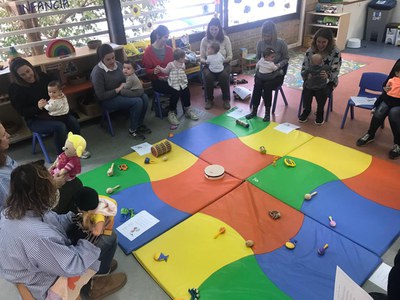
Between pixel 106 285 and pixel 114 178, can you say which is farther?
pixel 114 178

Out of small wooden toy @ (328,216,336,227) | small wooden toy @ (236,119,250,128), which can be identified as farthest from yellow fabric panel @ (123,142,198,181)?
small wooden toy @ (328,216,336,227)

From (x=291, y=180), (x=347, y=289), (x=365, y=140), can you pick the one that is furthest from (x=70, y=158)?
(x=365, y=140)

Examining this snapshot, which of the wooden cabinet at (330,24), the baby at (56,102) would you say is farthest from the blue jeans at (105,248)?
the wooden cabinet at (330,24)

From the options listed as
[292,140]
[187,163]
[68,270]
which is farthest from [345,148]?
[68,270]

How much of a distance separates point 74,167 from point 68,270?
45.4 inches

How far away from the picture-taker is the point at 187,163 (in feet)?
11.3

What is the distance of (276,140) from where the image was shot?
3.77 metres

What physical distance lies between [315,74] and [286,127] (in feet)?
2.41

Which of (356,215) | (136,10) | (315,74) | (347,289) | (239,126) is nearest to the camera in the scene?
(347,289)

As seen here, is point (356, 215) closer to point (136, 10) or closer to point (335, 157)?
point (335, 157)

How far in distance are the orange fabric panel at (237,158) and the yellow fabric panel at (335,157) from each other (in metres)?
0.39

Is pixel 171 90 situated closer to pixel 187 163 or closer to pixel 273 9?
pixel 187 163

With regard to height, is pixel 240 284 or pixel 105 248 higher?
pixel 105 248

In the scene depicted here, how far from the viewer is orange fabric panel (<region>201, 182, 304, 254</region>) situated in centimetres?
245
